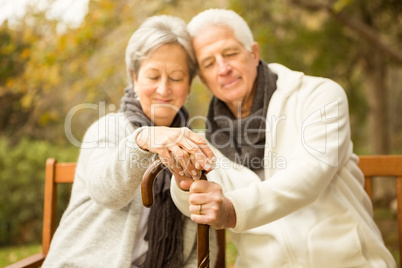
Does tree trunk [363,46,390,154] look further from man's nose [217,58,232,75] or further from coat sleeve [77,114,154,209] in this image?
coat sleeve [77,114,154,209]

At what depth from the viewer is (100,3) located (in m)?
4.45

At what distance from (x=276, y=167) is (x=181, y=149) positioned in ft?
2.55

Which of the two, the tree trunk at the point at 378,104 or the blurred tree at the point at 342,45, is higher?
the blurred tree at the point at 342,45

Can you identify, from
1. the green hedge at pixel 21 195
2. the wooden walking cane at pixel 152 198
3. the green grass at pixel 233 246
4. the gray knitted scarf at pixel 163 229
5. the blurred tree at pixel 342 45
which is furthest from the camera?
the green hedge at pixel 21 195

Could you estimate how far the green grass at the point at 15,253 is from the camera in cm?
476

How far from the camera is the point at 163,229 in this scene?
1.93 meters

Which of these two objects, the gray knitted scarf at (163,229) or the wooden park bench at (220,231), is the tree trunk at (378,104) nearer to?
the wooden park bench at (220,231)

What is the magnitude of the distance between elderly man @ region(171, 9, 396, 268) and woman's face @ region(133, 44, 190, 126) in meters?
0.19

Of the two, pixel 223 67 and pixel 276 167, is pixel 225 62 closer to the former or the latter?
pixel 223 67

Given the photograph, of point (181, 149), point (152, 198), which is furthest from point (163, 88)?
point (152, 198)

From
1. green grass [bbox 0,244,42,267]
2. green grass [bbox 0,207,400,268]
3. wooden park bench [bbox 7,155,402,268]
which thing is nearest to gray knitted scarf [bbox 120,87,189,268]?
wooden park bench [bbox 7,155,402,268]

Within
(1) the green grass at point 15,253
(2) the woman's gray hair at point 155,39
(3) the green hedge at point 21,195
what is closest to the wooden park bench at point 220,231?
(2) the woman's gray hair at point 155,39

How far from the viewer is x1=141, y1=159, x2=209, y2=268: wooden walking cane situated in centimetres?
142

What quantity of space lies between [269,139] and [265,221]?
1.65 ft
